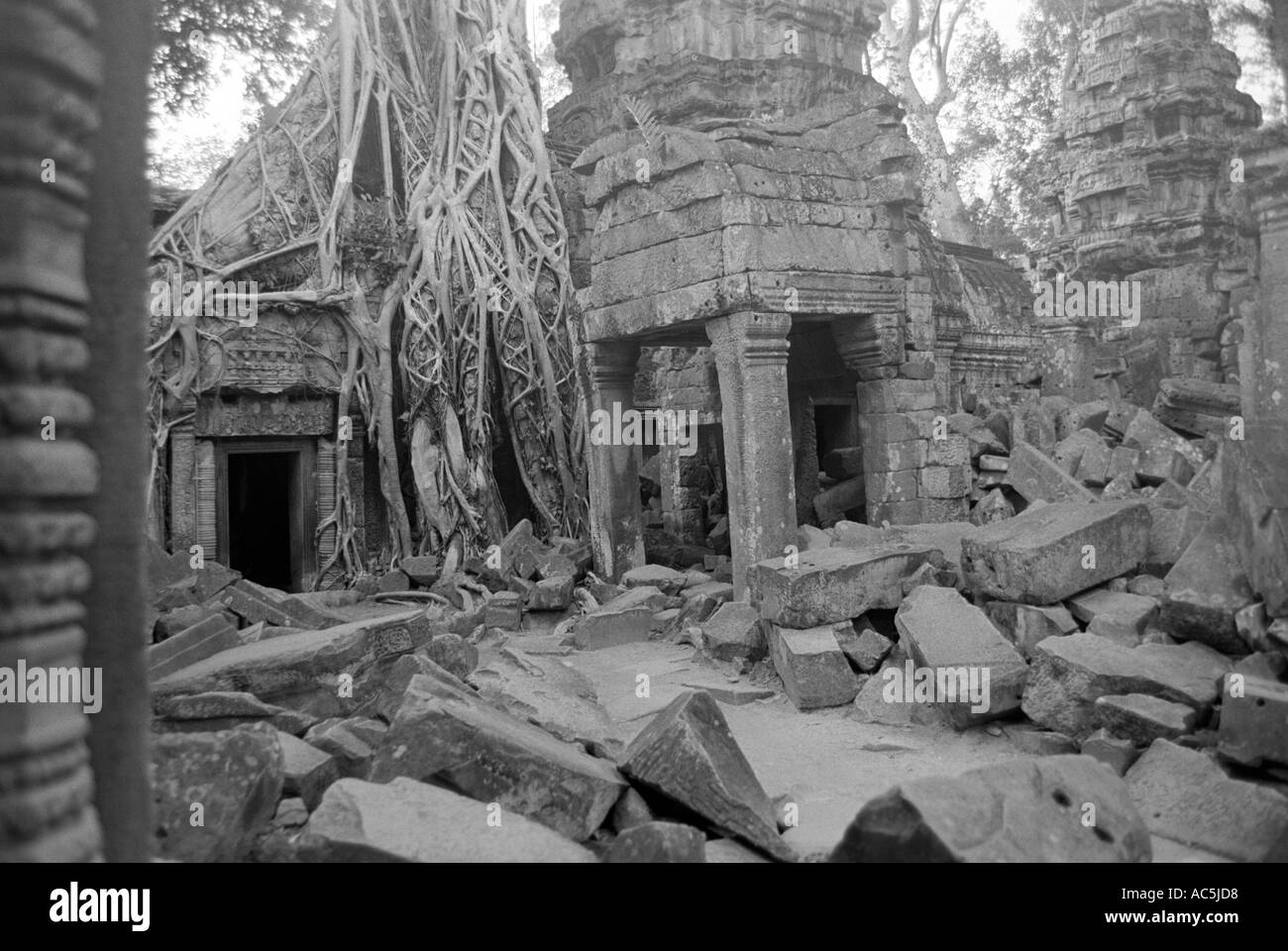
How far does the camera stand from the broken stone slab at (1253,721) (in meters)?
3.59

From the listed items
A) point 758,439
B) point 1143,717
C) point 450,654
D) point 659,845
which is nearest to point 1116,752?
point 1143,717

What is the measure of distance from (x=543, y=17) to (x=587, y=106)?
9815 mm

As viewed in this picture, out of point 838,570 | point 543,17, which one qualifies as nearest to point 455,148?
point 838,570

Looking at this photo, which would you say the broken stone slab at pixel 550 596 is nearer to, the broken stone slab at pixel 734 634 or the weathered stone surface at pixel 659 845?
the broken stone slab at pixel 734 634

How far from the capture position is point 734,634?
20.9 ft

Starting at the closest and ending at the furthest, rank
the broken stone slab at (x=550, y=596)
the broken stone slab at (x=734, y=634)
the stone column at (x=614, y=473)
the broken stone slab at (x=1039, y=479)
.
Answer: the broken stone slab at (x=734, y=634) → the broken stone slab at (x=1039, y=479) → the broken stone slab at (x=550, y=596) → the stone column at (x=614, y=473)

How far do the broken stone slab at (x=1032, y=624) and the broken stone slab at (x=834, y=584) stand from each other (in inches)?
28.2

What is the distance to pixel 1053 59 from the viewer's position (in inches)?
872

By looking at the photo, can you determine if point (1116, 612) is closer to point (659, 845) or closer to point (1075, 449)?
point (659, 845)

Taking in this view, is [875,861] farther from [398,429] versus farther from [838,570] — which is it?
[398,429]

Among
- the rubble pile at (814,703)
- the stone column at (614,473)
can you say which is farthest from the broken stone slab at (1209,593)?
the stone column at (614,473)

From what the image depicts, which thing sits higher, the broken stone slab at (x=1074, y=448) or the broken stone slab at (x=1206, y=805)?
the broken stone slab at (x=1074, y=448)

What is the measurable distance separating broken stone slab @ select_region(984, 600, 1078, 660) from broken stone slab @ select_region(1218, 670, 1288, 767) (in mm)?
1204

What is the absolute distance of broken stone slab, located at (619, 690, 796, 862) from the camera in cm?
335
